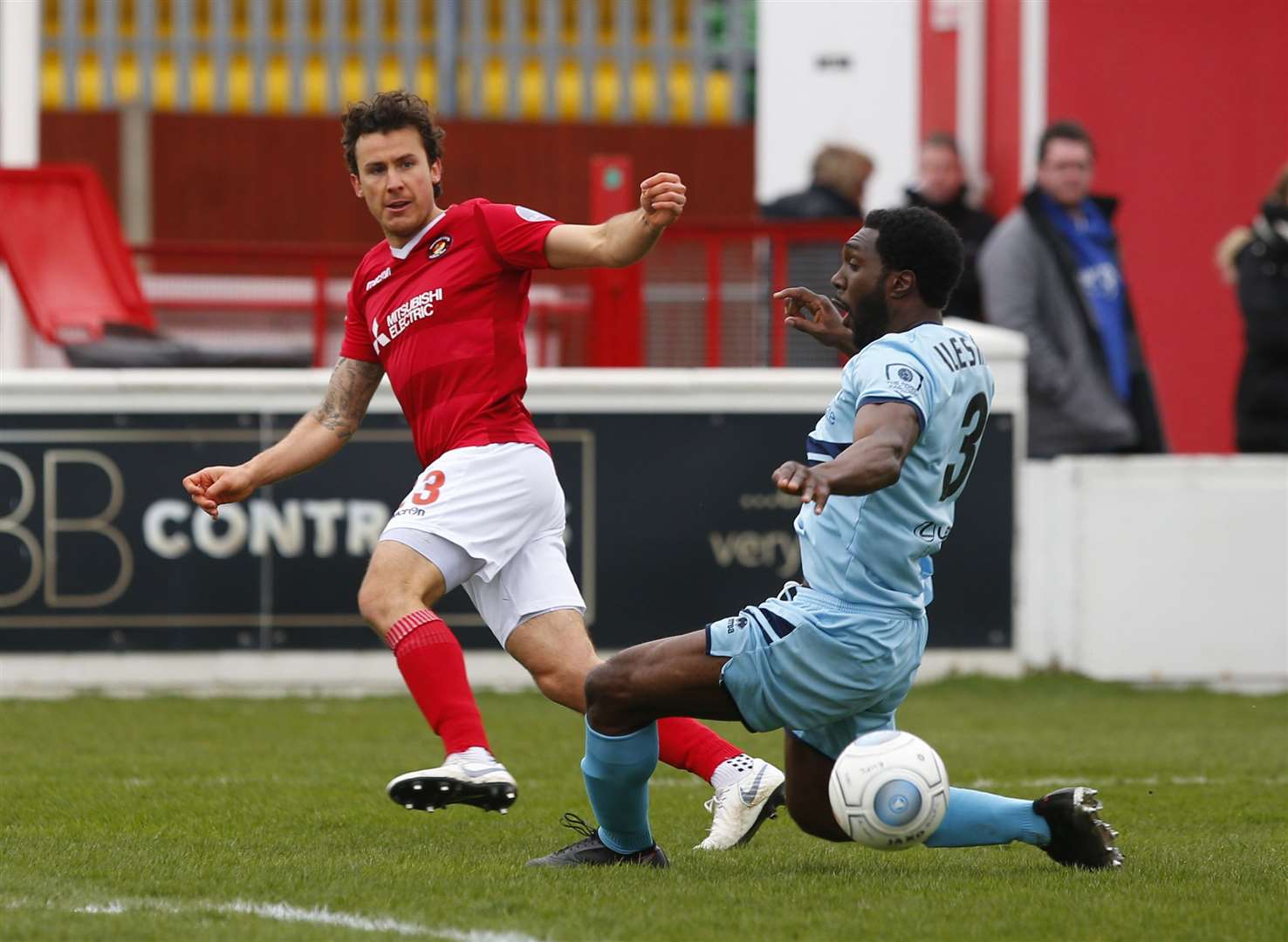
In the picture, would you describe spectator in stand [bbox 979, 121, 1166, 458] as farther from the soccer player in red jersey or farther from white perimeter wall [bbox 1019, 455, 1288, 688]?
the soccer player in red jersey

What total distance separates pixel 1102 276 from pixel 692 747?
5777 mm

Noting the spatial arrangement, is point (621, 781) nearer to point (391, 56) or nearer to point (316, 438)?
point (316, 438)

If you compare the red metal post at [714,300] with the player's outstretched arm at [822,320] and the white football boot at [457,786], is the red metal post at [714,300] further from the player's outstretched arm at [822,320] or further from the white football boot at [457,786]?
the white football boot at [457,786]

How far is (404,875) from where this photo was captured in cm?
558

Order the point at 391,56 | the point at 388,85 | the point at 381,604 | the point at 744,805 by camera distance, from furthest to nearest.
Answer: the point at 391,56, the point at 388,85, the point at 744,805, the point at 381,604

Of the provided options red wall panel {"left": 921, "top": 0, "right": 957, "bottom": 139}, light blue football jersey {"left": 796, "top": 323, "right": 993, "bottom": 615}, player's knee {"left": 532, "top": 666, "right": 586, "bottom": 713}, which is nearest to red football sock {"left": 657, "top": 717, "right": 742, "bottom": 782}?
player's knee {"left": 532, "top": 666, "right": 586, "bottom": 713}

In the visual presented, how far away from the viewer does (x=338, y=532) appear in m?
10.8

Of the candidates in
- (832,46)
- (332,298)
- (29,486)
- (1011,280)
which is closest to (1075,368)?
(1011,280)

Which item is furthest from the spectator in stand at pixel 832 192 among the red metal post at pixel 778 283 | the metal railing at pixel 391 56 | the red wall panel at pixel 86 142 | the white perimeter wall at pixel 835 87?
the metal railing at pixel 391 56

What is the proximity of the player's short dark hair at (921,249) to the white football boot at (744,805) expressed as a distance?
1.42m

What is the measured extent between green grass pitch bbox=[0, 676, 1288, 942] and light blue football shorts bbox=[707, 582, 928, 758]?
0.43 meters

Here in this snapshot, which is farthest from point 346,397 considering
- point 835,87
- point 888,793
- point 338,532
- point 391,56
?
point 391,56

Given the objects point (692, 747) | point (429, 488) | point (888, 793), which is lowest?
point (692, 747)

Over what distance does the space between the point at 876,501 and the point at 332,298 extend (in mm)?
7857
